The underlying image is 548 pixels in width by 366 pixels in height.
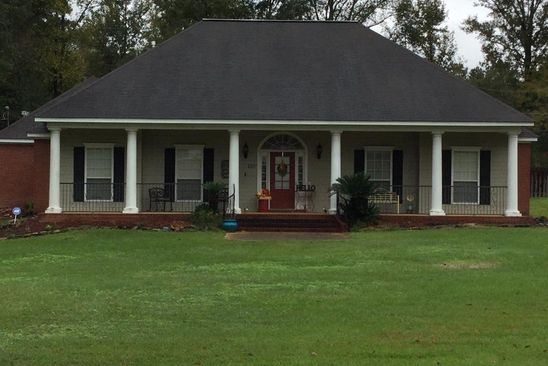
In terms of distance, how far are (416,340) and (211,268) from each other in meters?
6.67

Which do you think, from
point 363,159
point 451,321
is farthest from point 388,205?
point 451,321

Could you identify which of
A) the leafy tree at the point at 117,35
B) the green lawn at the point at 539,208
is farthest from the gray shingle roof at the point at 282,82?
the leafy tree at the point at 117,35

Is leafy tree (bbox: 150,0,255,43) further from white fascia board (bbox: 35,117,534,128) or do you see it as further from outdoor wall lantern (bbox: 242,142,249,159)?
white fascia board (bbox: 35,117,534,128)

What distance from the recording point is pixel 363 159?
24.2m

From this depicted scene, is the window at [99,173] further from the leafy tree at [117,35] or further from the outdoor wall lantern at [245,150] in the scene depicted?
the leafy tree at [117,35]

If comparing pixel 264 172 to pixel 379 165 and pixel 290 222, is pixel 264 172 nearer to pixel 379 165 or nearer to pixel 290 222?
pixel 290 222

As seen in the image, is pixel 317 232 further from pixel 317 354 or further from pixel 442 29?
pixel 442 29

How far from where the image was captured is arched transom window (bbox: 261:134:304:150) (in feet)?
79.4

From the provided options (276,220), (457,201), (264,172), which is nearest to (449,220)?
(457,201)

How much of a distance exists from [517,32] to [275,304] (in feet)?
144

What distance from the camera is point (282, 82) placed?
23922mm

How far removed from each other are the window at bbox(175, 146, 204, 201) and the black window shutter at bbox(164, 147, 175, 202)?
139mm

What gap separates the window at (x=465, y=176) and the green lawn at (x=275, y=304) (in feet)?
21.2

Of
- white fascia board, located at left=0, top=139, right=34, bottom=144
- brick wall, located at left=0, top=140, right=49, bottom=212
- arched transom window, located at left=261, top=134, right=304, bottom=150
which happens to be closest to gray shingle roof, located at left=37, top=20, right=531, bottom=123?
arched transom window, located at left=261, top=134, right=304, bottom=150
